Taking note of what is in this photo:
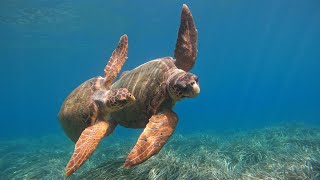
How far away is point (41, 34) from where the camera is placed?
34531mm

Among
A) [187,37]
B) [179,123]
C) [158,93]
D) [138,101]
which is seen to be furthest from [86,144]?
[179,123]

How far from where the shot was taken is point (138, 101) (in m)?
4.36

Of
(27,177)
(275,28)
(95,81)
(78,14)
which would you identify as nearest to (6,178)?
(27,177)

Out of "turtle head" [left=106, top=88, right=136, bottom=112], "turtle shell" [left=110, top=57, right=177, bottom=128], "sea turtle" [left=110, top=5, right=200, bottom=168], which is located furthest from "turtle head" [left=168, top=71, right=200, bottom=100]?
"turtle head" [left=106, top=88, right=136, bottom=112]

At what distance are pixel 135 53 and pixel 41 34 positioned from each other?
3315 centimetres

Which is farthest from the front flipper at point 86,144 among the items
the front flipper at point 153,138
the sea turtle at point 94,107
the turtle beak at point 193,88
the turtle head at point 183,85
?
the turtle beak at point 193,88

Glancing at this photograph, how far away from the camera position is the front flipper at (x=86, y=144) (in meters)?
3.64

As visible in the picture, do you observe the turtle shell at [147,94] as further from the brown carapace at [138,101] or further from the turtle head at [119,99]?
the turtle head at [119,99]

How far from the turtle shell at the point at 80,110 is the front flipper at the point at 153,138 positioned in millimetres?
1487

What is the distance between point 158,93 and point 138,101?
410 millimetres

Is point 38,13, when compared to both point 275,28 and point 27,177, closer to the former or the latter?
point 27,177

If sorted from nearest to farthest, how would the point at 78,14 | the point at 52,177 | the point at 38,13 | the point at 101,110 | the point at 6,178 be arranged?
the point at 101,110 < the point at 52,177 < the point at 6,178 < the point at 38,13 < the point at 78,14

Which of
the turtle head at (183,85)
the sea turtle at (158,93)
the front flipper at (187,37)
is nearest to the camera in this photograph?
the sea turtle at (158,93)

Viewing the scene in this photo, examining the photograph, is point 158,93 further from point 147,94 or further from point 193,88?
point 193,88
